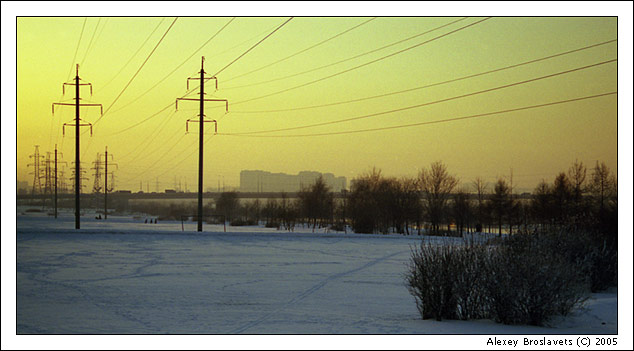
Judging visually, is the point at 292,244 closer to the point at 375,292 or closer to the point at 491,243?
the point at 375,292

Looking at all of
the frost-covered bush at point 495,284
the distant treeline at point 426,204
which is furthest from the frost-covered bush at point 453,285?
the distant treeline at point 426,204

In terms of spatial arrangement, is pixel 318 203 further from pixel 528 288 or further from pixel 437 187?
pixel 528 288

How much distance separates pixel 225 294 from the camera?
1614cm

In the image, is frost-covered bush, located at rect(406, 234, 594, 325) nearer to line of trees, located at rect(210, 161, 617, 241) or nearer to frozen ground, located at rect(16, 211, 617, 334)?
frozen ground, located at rect(16, 211, 617, 334)

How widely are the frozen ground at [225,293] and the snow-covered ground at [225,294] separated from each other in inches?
1.1

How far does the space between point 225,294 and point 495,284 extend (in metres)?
6.90

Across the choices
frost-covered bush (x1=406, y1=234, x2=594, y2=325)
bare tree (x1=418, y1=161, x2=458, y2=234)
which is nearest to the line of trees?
bare tree (x1=418, y1=161, x2=458, y2=234)

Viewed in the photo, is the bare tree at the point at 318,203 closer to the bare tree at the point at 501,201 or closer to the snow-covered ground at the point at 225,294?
the bare tree at the point at 501,201

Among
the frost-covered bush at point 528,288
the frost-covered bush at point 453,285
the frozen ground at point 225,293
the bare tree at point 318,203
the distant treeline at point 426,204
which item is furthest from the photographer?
the bare tree at point 318,203

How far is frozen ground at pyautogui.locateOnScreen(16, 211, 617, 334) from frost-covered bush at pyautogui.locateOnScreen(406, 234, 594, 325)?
0.45m

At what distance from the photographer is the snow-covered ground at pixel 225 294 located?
1209 centimetres

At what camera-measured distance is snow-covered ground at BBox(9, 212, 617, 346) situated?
12086 mm

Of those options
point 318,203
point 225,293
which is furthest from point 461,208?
point 225,293

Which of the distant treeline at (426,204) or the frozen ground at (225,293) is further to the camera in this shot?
the distant treeline at (426,204)
